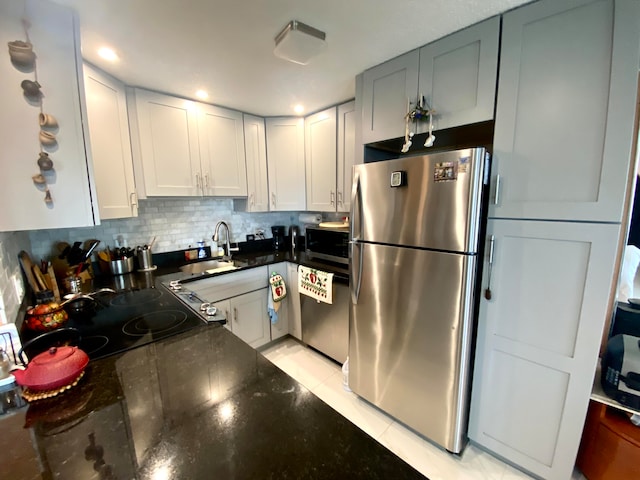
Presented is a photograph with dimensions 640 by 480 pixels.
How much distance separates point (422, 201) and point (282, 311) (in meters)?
1.80

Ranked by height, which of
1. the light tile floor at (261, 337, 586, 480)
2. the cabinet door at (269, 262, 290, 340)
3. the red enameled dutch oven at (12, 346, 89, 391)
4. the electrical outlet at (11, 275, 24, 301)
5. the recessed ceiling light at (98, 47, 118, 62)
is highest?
the recessed ceiling light at (98, 47, 118, 62)

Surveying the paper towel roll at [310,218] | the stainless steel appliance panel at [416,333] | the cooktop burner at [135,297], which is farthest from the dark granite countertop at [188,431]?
the paper towel roll at [310,218]

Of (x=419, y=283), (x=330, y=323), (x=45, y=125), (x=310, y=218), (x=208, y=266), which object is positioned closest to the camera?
(x=45, y=125)

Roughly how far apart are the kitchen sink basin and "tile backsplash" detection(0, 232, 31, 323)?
104 cm

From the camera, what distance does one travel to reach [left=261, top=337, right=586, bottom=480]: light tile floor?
140cm

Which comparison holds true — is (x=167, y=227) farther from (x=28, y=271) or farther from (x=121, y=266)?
(x=28, y=271)

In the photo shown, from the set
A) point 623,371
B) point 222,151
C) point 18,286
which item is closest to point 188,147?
point 222,151

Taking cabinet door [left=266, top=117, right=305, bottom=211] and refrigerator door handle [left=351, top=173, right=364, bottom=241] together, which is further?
cabinet door [left=266, top=117, right=305, bottom=211]

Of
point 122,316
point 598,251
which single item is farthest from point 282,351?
point 598,251

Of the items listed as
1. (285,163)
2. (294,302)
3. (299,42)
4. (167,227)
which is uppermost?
(299,42)

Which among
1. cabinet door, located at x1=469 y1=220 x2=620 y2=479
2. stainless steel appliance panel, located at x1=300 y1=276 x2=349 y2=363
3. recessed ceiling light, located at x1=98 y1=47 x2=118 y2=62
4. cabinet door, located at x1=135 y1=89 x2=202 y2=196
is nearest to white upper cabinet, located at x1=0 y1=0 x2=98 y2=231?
recessed ceiling light, located at x1=98 y1=47 x2=118 y2=62

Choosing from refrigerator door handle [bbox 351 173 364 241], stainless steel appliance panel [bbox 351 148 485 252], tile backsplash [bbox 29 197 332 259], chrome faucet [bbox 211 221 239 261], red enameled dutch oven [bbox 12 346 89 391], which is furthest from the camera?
chrome faucet [bbox 211 221 239 261]

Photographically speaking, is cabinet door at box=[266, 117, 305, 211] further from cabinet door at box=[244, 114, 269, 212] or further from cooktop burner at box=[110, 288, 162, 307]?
cooktop burner at box=[110, 288, 162, 307]

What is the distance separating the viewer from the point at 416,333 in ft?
4.84
